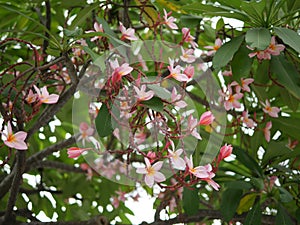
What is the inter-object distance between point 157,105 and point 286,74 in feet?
1.22

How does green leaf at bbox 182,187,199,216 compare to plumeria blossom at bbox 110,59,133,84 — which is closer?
plumeria blossom at bbox 110,59,133,84

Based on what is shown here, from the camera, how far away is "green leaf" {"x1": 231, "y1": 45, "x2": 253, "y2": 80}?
1003mm

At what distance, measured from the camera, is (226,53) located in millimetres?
946

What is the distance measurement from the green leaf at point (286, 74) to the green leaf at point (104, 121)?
0.36 m

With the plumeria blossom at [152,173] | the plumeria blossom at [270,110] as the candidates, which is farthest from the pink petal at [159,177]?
the plumeria blossom at [270,110]

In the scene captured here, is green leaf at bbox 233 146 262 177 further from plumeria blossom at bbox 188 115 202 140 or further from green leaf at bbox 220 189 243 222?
plumeria blossom at bbox 188 115 202 140

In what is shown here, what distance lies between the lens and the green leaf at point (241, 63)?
100 centimetres

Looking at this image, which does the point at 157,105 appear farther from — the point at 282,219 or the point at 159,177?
the point at 282,219

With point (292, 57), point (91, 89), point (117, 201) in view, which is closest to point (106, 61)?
point (91, 89)

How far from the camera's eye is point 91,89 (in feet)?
2.90

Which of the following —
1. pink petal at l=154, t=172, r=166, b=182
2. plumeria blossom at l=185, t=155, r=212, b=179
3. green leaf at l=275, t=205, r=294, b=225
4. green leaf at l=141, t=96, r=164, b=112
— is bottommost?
green leaf at l=275, t=205, r=294, b=225

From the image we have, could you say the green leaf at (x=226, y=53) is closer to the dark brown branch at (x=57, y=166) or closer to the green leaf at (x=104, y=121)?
the green leaf at (x=104, y=121)

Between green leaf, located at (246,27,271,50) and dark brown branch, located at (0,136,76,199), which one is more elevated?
green leaf, located at (246,27,271,50)

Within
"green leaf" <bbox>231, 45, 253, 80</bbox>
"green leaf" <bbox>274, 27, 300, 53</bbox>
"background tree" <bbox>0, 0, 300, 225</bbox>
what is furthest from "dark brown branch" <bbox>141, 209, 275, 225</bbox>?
"green leaf" <bbox>274, 27, 300, 53</bbox>
